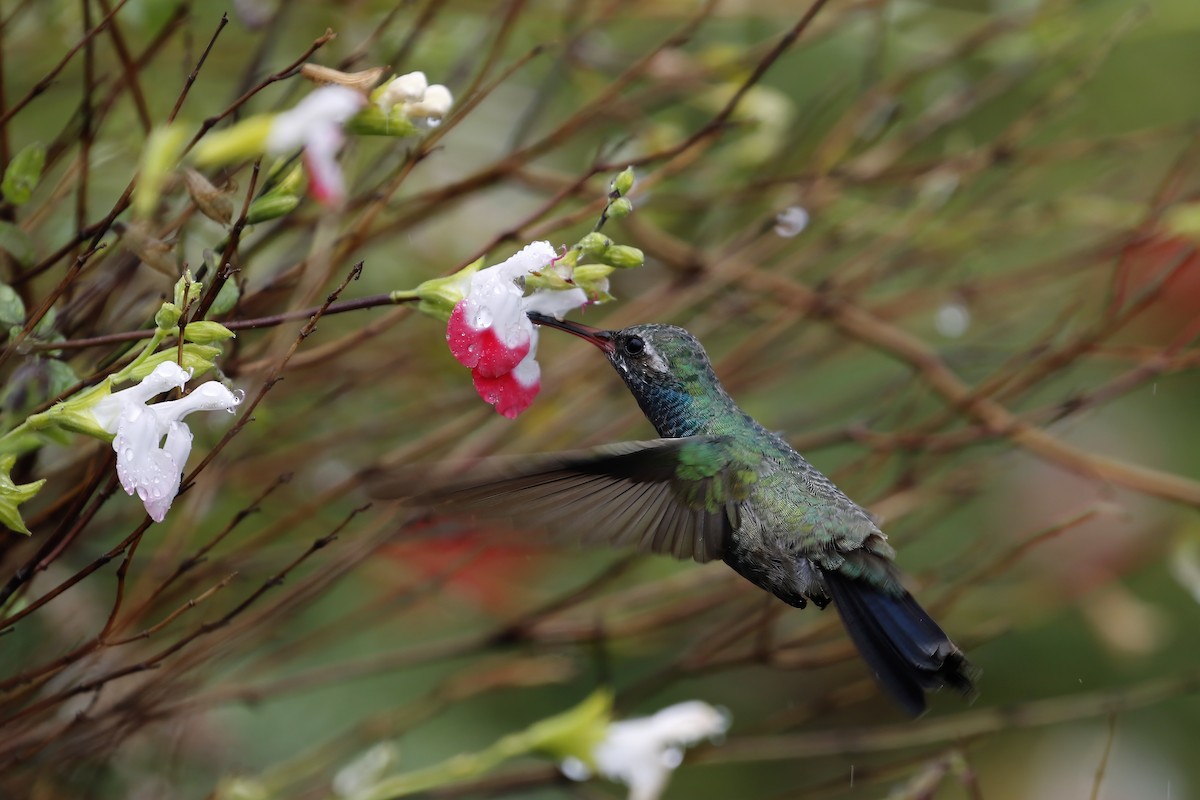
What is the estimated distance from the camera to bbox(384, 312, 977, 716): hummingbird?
4.36ft

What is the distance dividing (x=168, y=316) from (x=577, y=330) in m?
0.50

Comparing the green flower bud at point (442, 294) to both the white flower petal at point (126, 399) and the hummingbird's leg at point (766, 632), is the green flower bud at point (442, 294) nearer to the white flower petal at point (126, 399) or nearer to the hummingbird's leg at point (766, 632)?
the white flower petal at point (126, 399)

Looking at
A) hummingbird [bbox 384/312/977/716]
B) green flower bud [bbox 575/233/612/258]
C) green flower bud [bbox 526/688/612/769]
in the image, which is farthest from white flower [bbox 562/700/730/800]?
green flower bud [bbox 575/233/612/258]

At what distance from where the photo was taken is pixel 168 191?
4.40 ft

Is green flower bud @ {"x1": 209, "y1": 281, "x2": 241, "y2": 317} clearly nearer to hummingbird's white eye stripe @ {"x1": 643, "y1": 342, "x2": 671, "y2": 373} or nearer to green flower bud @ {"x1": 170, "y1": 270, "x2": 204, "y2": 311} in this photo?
green flower bud @ {"x1": 170, "y1": 270, "x2": 204, "y2": 311}

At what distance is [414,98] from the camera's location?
43.4 inches

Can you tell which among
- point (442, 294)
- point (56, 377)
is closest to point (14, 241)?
point (56, 377)

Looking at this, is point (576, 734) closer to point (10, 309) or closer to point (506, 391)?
point (506, 391)

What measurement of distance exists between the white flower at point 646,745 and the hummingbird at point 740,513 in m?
0.19

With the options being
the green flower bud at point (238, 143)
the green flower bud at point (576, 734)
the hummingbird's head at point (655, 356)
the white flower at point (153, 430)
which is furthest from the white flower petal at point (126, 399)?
the green flower bud at point (576, 734)

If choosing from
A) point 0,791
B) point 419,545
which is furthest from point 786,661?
point 0,791

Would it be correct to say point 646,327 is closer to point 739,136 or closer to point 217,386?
point 217,386

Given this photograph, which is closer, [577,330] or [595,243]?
[595,243]

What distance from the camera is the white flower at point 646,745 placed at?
1.44 meters
